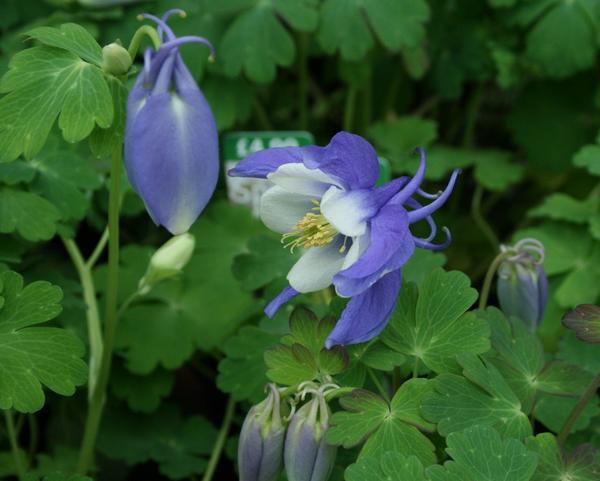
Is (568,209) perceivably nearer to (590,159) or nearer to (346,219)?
(590,159)

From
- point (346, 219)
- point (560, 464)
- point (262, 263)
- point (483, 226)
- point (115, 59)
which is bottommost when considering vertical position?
point (483, 226)

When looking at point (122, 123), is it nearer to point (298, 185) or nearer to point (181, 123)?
point (181, 123)

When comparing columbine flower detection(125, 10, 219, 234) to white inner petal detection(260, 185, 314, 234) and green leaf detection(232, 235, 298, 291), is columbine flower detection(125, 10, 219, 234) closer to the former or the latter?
white inner petal detection(260, 185, 314, 234)

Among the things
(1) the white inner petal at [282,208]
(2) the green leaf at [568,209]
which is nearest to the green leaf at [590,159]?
(2) the green leaf at [568,209]

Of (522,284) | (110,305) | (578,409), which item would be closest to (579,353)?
(522,284)

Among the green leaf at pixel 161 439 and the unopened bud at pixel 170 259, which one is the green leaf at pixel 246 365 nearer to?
the unopened bud at pixel 170 259

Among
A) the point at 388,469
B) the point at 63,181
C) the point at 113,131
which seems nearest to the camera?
the point at 388,469
